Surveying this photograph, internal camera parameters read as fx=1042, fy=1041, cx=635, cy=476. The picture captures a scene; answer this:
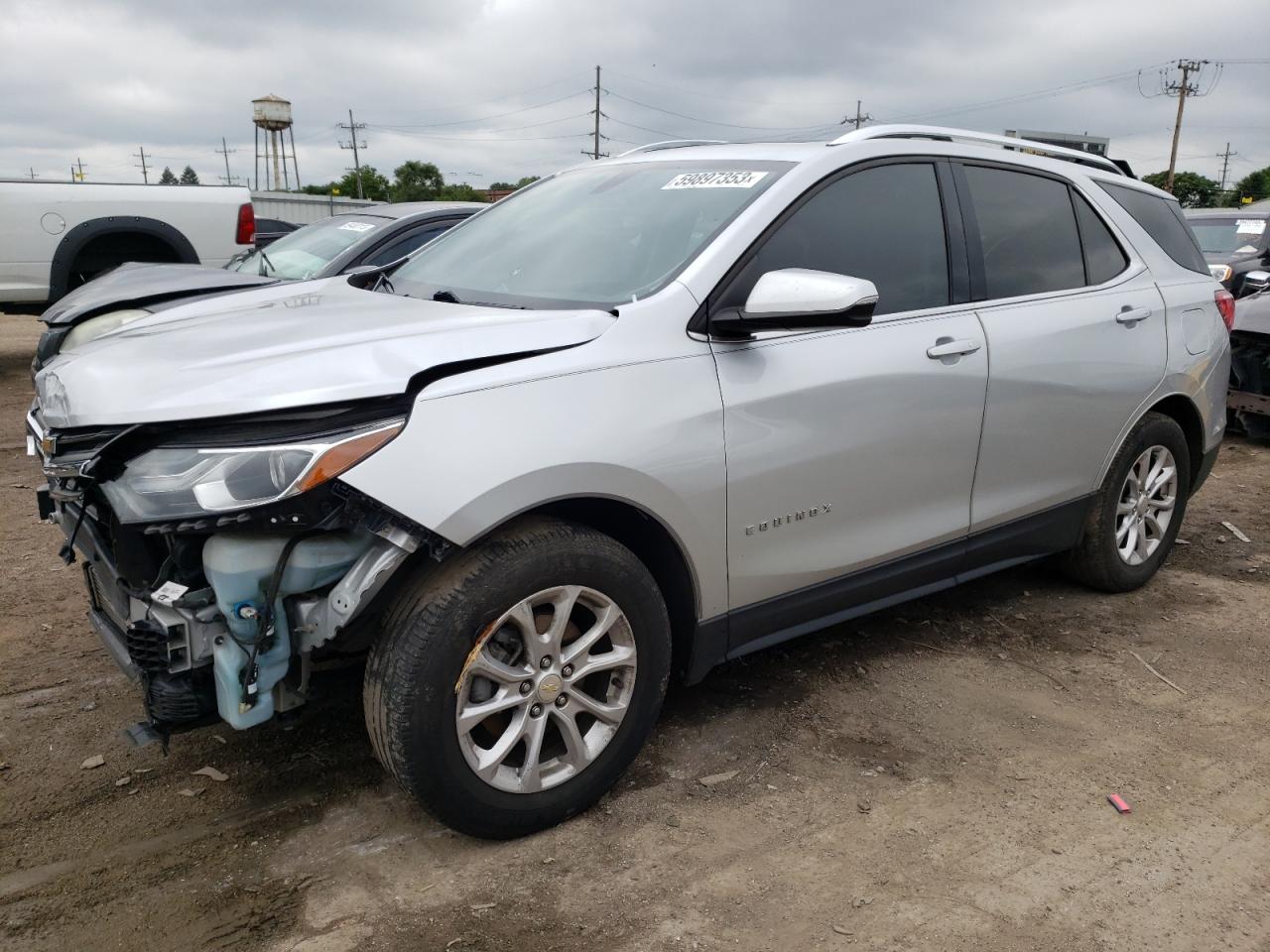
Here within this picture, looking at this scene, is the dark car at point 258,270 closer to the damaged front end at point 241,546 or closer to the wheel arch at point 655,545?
the damaged front end at point 241,546

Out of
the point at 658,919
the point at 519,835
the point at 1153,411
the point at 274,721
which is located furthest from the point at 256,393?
the point at 1153,411

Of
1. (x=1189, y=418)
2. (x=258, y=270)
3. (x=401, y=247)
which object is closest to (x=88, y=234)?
(x=258, y=270)

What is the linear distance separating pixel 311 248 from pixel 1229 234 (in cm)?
1064

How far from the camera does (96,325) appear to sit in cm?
464

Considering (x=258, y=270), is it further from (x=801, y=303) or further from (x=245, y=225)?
(x=801, y=303)

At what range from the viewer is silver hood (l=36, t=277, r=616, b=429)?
2367 mm

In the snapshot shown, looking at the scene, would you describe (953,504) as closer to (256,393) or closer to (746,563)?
(746,563)

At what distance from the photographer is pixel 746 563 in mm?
2994

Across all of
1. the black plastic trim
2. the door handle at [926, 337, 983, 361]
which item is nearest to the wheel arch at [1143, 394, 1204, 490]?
the black plastic trim

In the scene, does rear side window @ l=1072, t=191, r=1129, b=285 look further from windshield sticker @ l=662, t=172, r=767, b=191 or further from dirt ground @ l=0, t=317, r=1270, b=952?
windshield sticker @ l=662, t=172, r=767, b=191

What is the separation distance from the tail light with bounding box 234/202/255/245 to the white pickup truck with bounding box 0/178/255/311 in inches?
5.7

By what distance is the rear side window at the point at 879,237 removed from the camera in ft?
10.3

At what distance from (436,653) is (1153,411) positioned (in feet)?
11.2

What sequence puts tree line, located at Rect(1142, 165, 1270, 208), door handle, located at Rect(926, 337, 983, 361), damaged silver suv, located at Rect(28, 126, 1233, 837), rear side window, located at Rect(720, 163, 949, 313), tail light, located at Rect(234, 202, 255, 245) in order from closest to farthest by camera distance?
damaged silver suv, located at Rect(28, 126, 1233, 837)
rear side window, located at Rect(720, 163, 949, 313)
door handle, located at Rect(926, 337, 983, 361)
tail light, located at Rect(234, 202, 255, 245)
tree line, located at Rect(1142, 165, 1270, 208)
